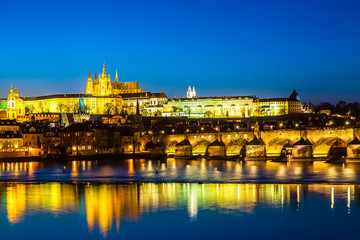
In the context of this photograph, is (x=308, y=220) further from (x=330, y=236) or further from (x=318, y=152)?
(x=318, y=152)

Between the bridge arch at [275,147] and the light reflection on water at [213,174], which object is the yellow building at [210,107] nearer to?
the bridge arch at [275,147]

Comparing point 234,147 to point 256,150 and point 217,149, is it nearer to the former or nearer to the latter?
point 217,149

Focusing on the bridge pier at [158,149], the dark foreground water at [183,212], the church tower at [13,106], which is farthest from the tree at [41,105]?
the dark foreground water at [183,212]

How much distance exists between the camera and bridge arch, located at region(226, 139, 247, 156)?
60.1m

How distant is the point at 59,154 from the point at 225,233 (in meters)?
48.4

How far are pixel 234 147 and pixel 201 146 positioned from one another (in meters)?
5.80

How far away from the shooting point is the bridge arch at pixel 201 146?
65438 millimetres

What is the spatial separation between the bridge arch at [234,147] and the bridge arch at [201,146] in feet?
10.9

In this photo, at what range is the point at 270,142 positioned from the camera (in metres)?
56.9

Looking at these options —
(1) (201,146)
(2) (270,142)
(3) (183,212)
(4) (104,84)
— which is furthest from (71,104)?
(3) (183,212)

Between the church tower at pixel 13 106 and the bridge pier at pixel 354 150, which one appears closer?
the bridge pier at pixel 354 150

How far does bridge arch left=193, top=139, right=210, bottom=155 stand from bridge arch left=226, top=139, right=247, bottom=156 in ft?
10.9

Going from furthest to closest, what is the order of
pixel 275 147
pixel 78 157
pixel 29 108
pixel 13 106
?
pixel 29 108
pixel 13 106
pixel 78 157
pixel 275 147

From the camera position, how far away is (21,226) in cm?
2308
